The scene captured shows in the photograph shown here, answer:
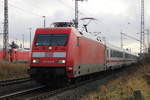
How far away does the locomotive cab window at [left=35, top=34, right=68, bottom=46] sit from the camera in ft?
60.2

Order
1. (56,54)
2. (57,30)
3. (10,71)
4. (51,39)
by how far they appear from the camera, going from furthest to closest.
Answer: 1. (10,71)
2. (57,30)
3. (51,39)
4. (56,54)

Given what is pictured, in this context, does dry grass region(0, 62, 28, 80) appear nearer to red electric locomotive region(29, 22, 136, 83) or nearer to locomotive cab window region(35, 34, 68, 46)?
locomotive cab window region(35, 34, 68, 46)

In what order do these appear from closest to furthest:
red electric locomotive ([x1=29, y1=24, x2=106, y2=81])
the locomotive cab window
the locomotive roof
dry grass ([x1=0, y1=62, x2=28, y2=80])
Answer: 1. red electric locomotive ([x1=29, y1=24, x2=106, y2=81])
2. the locomotive cab window
3. the locomotive roof
4. dry grass ([x1=0, y1=62, x2=28, y2=80])

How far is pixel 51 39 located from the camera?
18.6 m

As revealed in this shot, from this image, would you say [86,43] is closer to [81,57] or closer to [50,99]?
[81,57]

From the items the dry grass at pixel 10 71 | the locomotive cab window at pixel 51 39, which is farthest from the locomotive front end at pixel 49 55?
the dry grass at pixel 10 71

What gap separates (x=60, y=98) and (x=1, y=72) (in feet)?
49.4

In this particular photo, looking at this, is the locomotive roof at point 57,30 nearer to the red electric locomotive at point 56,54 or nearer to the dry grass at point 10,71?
the red electric locomotive at point 56,54

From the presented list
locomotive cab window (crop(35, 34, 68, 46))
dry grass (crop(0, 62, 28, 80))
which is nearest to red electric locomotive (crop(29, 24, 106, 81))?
locomotive cab window (crop(35, 34, 68, 46))

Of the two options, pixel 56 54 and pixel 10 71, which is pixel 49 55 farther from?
pixel 10 71

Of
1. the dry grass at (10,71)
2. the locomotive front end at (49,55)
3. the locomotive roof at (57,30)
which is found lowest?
the dry grass at (10,71)

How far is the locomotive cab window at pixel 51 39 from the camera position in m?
18.3

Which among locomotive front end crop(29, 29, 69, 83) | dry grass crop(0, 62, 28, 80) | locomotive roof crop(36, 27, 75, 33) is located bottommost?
dry grass crop(0, 62, 28, 80)

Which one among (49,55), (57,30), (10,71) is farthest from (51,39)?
(10,71)
